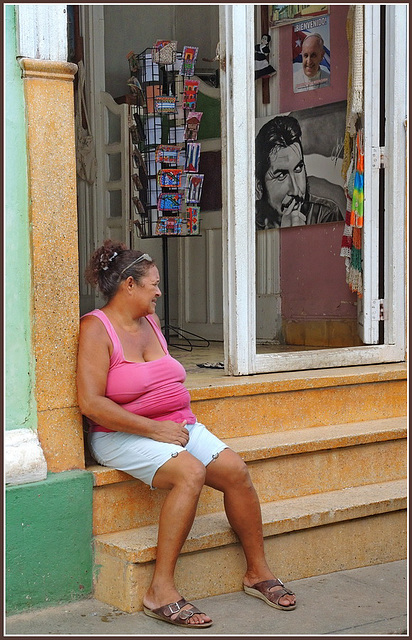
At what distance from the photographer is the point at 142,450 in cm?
342

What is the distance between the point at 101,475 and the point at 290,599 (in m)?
0.89

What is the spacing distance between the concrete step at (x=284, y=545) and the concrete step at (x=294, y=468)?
1.9 inches

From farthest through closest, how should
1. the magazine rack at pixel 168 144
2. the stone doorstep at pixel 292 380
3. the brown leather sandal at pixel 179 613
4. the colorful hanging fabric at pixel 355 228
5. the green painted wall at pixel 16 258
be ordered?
the magazine rack at pixel 168 144
the colorful hanging fabric at pixel 355 228
the stone doorstep at pixel 292 380
the green painted wall at pixel 16 258
the brown leather sandal at pixel 179 613

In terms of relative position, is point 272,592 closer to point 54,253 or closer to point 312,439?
point 312,439

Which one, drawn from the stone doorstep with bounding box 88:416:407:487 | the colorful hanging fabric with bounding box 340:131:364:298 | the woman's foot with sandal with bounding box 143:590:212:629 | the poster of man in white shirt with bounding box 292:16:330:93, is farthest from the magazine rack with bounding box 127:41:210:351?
the woman's foot with sandal with bounding box 143:590:212:629

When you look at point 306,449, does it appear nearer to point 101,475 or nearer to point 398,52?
point 101,475

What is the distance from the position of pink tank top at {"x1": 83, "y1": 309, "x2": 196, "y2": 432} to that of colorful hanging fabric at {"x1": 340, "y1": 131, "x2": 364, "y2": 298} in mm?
1927

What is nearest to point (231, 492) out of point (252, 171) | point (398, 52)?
point (252, 171)

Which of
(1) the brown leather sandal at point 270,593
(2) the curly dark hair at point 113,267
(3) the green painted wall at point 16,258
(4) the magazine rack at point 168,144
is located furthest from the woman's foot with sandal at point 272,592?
(4) the magazine rack at point 168,144

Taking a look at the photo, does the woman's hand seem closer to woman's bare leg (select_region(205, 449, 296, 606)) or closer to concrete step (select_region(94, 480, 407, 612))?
woman's bare leg (select_region(205, 449, 296, 606))

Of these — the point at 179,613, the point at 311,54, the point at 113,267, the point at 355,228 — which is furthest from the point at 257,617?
the point at 311,54

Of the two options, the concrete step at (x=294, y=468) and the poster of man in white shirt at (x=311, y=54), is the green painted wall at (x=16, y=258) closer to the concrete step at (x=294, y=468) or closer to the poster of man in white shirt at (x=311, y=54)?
the concrete step at (x=294, y=468)

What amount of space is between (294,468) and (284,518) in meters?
0.38

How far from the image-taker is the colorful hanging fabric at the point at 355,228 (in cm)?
509
